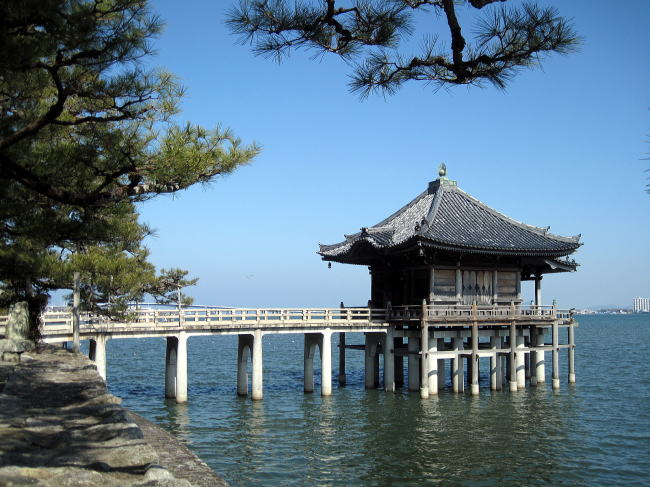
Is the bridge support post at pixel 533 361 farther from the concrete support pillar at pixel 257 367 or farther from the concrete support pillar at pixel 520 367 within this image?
the concrete support pillar at pixel 257 367

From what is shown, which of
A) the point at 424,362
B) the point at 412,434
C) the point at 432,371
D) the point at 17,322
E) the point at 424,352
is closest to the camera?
the point at 17,322

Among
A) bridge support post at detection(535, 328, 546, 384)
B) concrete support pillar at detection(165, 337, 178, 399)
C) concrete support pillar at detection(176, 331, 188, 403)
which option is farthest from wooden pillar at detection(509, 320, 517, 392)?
concrete support pillar at detection(165, 337, 178, 399)

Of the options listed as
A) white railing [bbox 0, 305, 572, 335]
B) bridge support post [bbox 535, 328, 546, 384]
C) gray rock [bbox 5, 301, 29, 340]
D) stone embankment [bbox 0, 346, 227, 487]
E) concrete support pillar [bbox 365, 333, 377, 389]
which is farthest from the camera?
bridge support post [bbox 535, 328, 546, 384]

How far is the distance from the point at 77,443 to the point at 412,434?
13.4 m

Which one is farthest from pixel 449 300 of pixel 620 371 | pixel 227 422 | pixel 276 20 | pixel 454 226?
pixel 276 20

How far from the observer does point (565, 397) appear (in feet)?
89.9

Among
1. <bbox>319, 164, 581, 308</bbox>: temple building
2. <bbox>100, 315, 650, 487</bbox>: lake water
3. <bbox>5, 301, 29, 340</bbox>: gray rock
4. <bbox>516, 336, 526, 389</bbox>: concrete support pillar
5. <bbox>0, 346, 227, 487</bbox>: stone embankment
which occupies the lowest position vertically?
<bbox>100, 315, 650, 487</bbox>: lake water

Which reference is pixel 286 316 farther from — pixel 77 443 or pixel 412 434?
pixel 77 443

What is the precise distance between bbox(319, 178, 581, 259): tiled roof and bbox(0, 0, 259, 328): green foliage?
16812 millimetres

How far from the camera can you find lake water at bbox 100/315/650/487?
1593 cm

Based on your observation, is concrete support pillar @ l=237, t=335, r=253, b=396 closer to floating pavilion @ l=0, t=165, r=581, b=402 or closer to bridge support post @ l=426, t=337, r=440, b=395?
floating pavilion @ l=0, t=165, r=581, b=402

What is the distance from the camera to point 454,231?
2794cm

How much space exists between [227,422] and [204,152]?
14.1 meters

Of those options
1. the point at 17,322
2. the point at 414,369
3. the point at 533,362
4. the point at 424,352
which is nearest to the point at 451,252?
the point at 424,352
